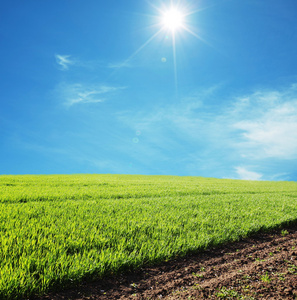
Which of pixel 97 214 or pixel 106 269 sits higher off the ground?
pixel 97 214

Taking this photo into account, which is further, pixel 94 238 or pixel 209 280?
pixel 94 238

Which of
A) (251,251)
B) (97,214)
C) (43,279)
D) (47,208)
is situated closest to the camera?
(43,279)

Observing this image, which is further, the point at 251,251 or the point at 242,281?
the point at 251,251

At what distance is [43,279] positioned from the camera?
356 cm

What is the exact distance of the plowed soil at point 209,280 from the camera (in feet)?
11.9

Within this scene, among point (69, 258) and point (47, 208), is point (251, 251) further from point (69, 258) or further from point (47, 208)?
point (47, 208)

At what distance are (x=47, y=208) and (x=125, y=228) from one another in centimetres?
376

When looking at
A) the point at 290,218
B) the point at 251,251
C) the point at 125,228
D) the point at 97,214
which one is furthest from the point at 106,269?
the point at 290,218

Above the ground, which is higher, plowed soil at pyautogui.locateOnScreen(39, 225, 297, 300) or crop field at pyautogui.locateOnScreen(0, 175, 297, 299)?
crop field at pyautogui.locateOnScreen(0, 175, 297, 299)

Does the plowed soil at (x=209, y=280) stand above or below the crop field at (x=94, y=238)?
below

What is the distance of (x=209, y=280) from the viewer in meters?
4.15

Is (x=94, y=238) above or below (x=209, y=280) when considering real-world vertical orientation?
above

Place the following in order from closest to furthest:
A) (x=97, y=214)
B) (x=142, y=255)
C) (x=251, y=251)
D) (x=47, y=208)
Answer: (x=142, y=255)
(x=251, y=251)
(x=97, y=214)
(x=47, y=208)

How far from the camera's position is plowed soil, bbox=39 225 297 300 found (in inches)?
143
